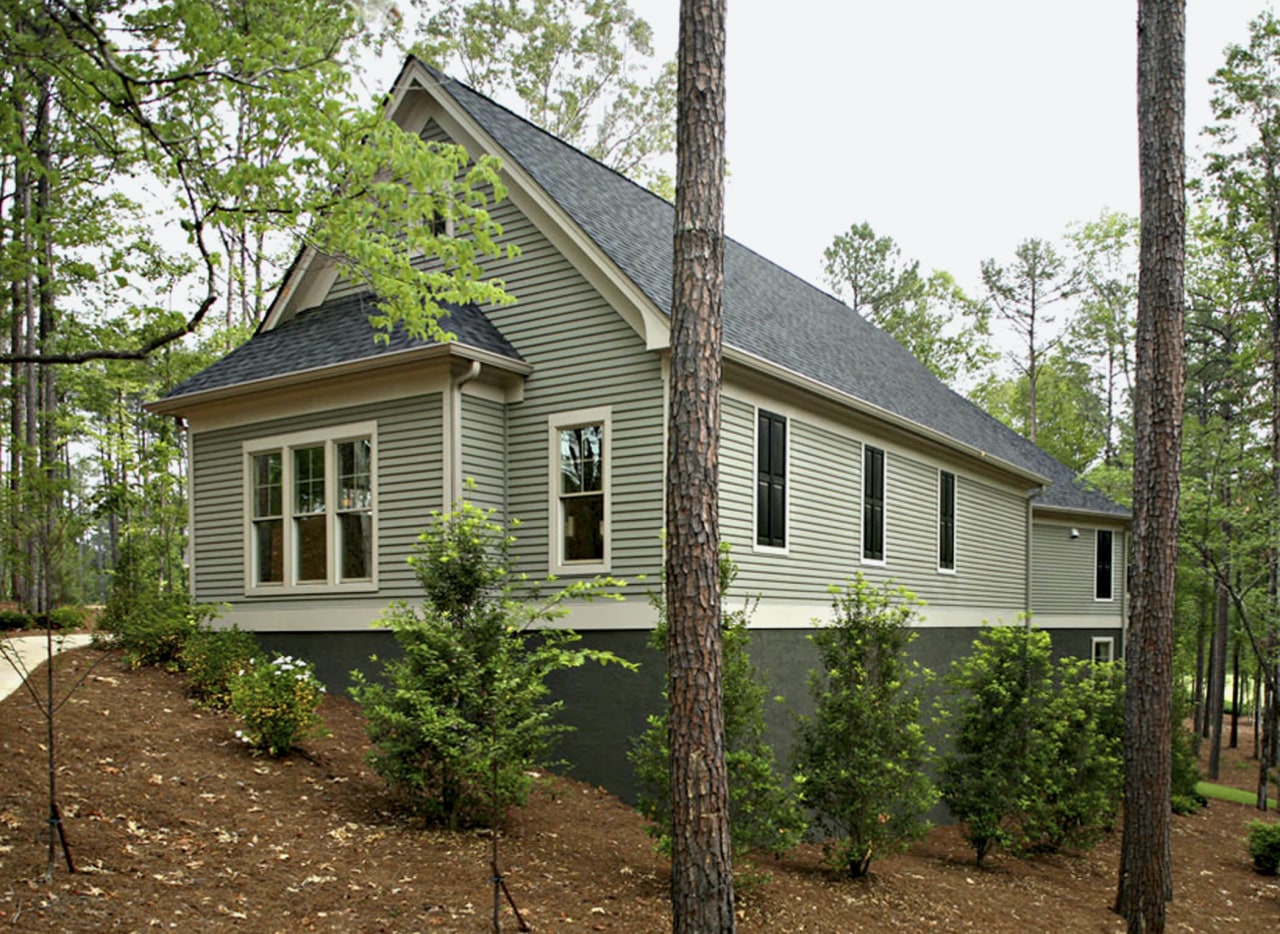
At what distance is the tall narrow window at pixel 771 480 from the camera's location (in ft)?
35.5

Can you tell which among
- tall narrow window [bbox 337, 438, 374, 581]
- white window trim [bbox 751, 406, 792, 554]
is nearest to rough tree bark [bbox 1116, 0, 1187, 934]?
white window trim [bbox 751, 406, 792, 554]

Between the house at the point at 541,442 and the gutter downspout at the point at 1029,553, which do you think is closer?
the house at the point at 541,442

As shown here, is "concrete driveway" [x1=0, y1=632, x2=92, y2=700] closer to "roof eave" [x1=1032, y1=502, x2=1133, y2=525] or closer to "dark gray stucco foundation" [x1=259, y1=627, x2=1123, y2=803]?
"dark gray stucco foundation" [x1=259, y1=627, x2=1123, y2=803]

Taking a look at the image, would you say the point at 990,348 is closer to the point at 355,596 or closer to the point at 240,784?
the point at 355,596

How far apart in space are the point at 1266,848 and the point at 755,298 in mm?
9935

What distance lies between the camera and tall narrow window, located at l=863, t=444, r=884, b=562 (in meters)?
13.2

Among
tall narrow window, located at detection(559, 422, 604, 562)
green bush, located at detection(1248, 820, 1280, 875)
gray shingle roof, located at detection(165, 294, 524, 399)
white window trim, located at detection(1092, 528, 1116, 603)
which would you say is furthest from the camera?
white window trim, located at detection(1092, 528, 1116, 603)

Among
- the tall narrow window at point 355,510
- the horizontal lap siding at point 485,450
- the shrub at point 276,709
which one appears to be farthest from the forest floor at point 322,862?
the horizontal lap siding at point 485,450

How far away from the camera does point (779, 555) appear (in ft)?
36.4

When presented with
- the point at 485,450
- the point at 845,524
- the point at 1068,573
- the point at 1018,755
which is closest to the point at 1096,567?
the point at 1068,573

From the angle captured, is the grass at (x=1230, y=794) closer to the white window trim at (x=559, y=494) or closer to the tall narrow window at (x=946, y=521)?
the tall narrow window at (x=946, y=521)

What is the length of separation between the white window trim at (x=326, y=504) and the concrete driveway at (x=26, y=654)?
88.3 inches

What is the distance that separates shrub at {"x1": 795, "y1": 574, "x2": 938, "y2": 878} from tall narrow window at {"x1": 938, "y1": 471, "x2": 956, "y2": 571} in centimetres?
688

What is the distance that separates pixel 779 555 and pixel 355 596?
15.6 feet
